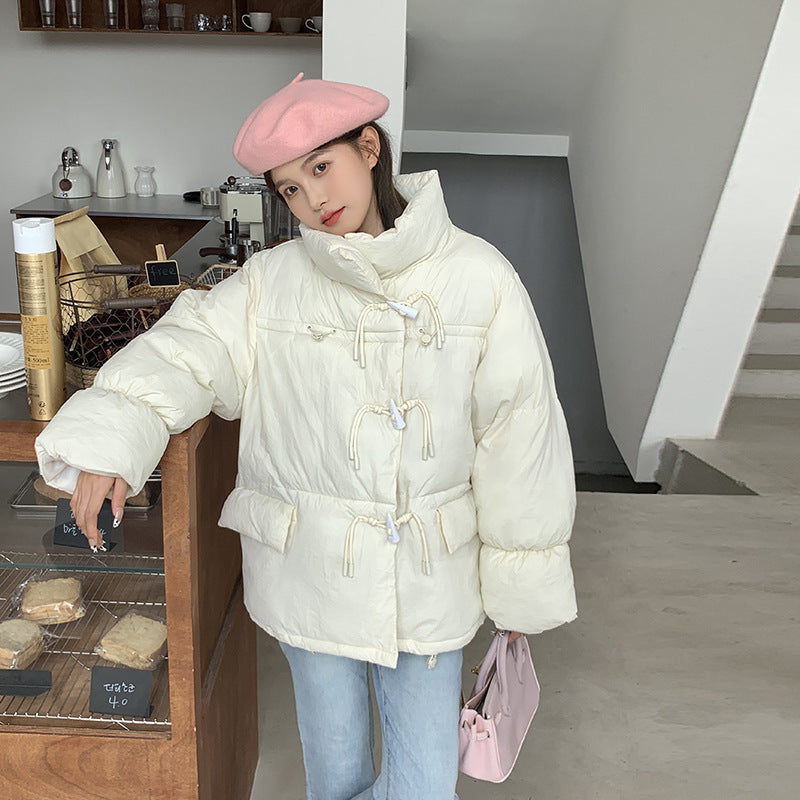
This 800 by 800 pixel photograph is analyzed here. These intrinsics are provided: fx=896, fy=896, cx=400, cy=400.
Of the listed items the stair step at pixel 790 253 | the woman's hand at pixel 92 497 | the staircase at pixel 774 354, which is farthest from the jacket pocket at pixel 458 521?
the stair step at pixel 790 253

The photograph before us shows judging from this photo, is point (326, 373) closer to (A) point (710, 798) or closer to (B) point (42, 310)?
(B) point (42, 310)

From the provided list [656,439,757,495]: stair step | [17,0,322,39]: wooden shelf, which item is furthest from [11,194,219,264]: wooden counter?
[656,439,757,495]: stair step

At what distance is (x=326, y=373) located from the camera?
3.94 ft

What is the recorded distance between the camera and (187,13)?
4.46m

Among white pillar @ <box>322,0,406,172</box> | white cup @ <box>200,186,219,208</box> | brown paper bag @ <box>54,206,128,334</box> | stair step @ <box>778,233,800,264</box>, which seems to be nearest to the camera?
brown paper bag @ <box>54,206,128,334</box>

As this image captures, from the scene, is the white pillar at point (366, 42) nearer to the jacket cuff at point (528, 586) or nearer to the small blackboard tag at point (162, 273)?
the small blackboard tag at point (162, 273)

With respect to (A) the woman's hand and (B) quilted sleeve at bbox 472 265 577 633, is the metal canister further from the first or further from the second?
(B) quilted sleeve at bbox 472 265 577 633

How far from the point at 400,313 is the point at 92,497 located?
445 mm

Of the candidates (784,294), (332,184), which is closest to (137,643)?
(332,184)

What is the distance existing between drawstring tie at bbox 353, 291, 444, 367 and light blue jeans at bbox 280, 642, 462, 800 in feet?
1.48

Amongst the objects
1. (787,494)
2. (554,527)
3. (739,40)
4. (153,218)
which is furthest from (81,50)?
(554,527)

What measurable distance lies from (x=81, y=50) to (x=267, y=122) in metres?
4.03

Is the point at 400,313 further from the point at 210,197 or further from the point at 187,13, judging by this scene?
the point at 187,13

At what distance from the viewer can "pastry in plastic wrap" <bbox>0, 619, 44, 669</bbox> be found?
1259 millimetres
